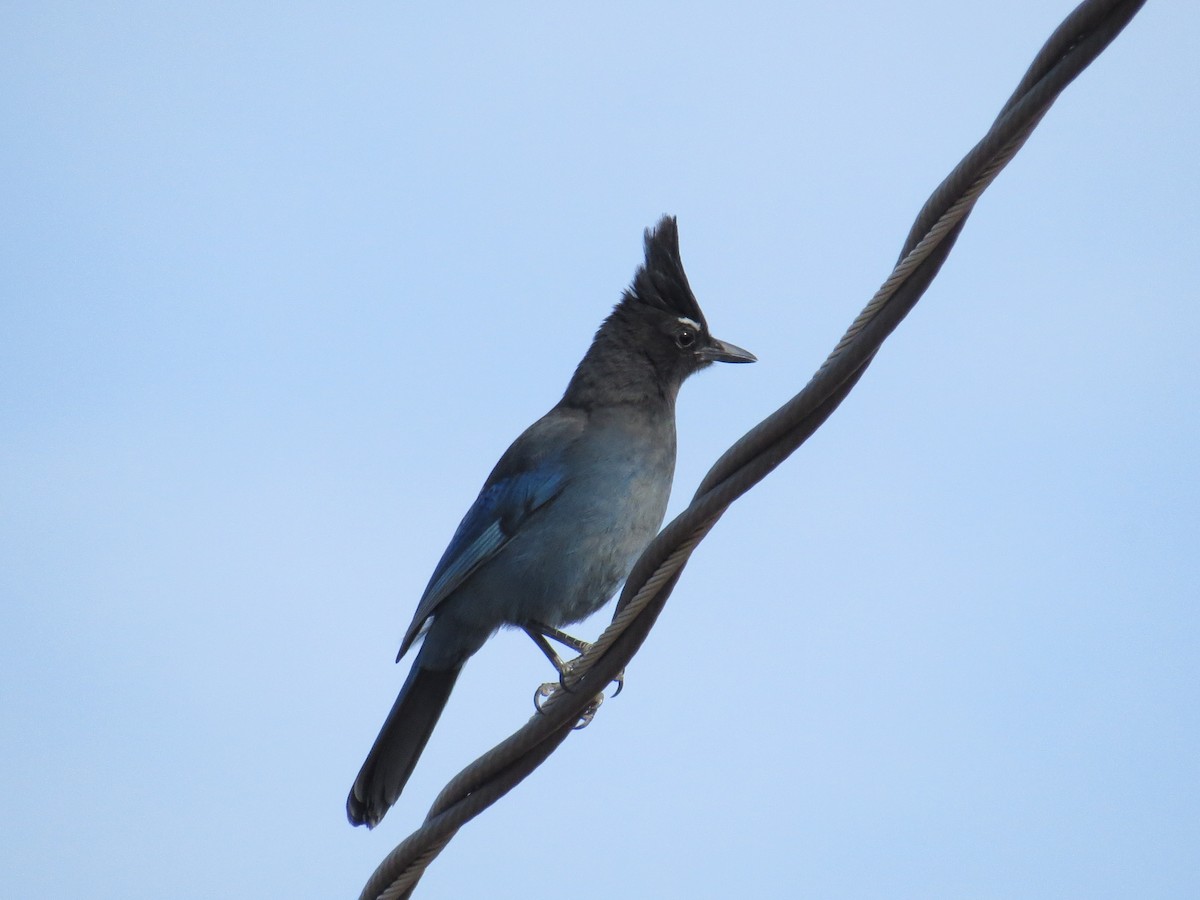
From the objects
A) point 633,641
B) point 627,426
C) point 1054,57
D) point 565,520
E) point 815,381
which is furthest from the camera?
point 627,426

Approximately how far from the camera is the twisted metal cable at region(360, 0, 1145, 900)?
238cm

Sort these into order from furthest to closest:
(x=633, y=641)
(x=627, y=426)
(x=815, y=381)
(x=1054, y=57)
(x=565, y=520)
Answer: (x=627, y=426), (x=565, y=520), (x=633, y=641), (x=815, y=381), (x=1054, y=57)

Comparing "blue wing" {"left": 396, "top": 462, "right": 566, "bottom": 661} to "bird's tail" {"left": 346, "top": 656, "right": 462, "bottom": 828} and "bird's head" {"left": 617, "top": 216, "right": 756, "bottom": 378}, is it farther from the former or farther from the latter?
"bird's head" {"left": 617, "top": 216, "right": 756, "bottom": 378}

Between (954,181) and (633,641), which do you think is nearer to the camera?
(954,181)

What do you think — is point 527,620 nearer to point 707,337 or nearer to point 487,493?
point 487,493

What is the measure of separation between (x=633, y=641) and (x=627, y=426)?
313 cm

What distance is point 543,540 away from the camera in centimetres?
574

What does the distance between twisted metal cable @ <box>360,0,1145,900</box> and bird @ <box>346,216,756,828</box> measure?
8.03 ft

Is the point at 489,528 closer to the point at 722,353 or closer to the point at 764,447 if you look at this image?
the point at 722,353

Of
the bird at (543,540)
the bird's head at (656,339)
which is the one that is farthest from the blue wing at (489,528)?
the bird's head at (656,339)

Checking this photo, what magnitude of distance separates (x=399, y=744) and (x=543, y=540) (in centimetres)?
98

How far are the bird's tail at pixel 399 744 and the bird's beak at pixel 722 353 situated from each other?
1878 millimetres

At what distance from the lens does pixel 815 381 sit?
106 inches

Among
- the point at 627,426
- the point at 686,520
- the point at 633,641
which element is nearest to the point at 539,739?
the point at 633,641
